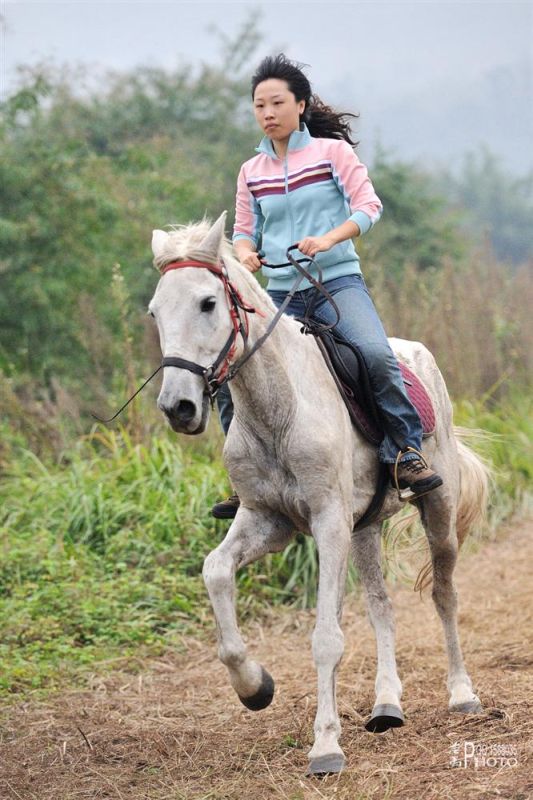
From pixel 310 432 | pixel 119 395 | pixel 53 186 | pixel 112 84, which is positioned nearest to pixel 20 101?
pixel 53 186

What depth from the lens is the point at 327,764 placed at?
461 cm

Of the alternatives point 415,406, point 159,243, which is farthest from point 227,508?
point 159,243

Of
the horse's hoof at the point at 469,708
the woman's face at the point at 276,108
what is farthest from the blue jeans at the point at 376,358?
the horse's hoof at the point at 469,708

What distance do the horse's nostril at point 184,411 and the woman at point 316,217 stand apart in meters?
1.18

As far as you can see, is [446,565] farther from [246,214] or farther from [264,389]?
[246,214]

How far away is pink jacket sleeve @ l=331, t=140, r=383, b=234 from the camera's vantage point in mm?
5199

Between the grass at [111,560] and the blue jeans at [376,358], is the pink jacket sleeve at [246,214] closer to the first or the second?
the blue jeans at [376,358]

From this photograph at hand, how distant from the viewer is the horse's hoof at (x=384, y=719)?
5402 mm

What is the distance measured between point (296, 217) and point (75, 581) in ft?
12.7

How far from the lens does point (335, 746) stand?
466 cm

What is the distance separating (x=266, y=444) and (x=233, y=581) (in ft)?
2.05

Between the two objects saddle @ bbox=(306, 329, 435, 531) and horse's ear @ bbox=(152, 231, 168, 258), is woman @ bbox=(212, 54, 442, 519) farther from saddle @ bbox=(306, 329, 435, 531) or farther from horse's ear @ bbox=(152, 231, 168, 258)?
horse's ear @ bbox=(152, 231, 168, 258)

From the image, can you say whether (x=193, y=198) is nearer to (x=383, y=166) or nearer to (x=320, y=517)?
(x=383, y=166)

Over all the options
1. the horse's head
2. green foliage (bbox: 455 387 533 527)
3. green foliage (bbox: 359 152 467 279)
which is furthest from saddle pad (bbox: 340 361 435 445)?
green foliage (bbox: 359 152 467 279)
